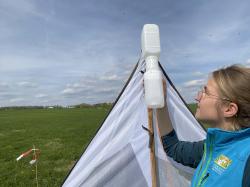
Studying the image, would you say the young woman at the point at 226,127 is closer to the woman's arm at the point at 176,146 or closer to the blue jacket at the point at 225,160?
the blue jacket at the point at 225,160

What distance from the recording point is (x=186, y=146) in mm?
2697

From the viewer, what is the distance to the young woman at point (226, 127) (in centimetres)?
184

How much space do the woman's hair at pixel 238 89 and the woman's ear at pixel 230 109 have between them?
0.07ft

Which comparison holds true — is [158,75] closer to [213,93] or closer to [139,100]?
[213,93]

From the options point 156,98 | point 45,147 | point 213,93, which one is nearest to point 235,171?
point 213,93

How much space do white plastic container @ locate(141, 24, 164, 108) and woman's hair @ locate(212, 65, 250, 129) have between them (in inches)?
18.7

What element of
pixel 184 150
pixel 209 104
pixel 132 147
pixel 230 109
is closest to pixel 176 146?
pixel 184 150

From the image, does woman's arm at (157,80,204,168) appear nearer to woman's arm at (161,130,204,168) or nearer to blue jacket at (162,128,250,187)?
woman's arm at (161,130,204,168)

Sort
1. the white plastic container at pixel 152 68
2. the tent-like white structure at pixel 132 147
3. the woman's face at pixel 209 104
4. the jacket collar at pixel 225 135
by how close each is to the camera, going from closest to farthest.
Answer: the jacket collar at pixel 225 135 → the woman's face at pixel 209 104 → the white plastic container at pixel 152 68 → the tent-like white structure at pixel 132 147

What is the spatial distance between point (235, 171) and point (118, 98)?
4.56ft

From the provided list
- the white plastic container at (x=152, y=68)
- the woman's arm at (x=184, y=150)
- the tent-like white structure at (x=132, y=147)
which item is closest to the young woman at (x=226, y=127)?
the white plastic container at (x=152, y=68)

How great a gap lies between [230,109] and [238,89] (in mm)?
148

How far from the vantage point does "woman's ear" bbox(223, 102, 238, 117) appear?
206cm

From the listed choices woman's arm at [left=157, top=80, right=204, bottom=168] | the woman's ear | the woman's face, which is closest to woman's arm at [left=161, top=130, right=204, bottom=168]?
woman's arm at [left=157, top=80, right=204, bottom=168]
